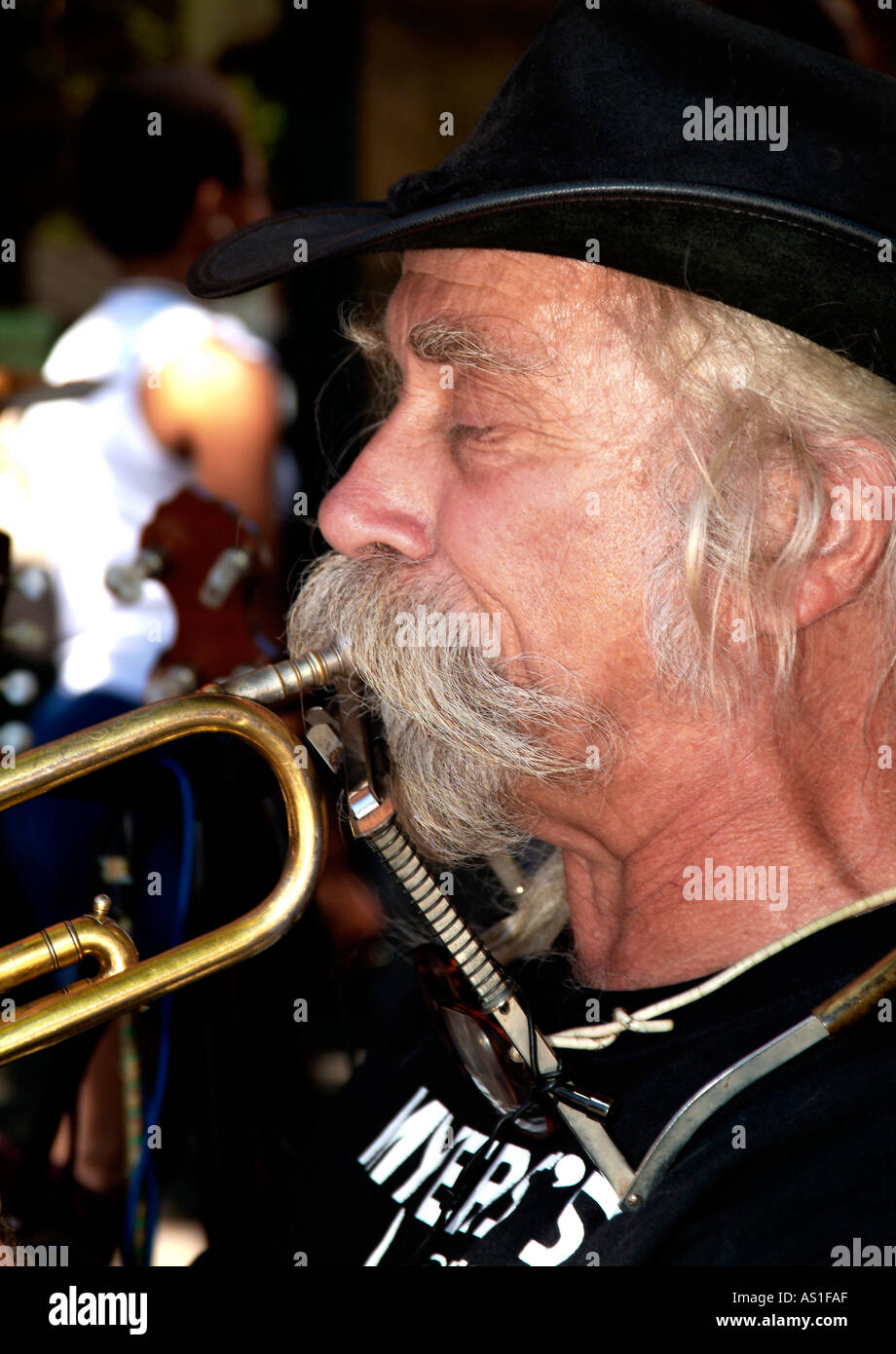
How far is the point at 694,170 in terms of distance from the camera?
1.19 metres

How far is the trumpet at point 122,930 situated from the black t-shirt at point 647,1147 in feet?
1.13

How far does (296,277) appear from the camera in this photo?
3.86 metres

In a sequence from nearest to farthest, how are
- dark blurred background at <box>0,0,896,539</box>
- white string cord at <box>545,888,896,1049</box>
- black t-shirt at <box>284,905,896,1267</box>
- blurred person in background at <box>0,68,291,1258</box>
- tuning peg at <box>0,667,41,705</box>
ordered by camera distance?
black t-shirt at <box>284,905,896,1267</box>
white string cord at <box>545,888,896,1049</box>
tuning peg at <box>0,667,41,705</box>
blurred person in background at <box>0,68,291,1258</box>
dark blurred background at <box>0,0,896,539</box>

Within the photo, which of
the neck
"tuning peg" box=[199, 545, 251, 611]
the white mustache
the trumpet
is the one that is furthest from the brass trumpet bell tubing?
"tuning peg" box=[199, 545, 251, 611]

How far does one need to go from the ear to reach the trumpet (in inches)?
22.9

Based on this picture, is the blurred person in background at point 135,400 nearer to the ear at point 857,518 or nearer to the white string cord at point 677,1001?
the white string cord at point 677,1001

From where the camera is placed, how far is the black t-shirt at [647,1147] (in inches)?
43.0

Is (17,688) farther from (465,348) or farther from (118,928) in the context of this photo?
(465,348)

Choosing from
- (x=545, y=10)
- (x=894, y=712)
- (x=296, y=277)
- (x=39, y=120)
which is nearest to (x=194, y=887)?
(x=894, y=712)

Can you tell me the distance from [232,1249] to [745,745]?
1.00 m

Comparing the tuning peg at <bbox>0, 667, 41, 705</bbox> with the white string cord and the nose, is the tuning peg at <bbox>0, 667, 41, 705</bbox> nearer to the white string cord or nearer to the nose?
the nose

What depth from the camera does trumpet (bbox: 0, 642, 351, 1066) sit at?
1331mm

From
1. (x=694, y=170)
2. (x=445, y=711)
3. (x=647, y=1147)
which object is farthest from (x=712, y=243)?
(x=647, y=1147)
